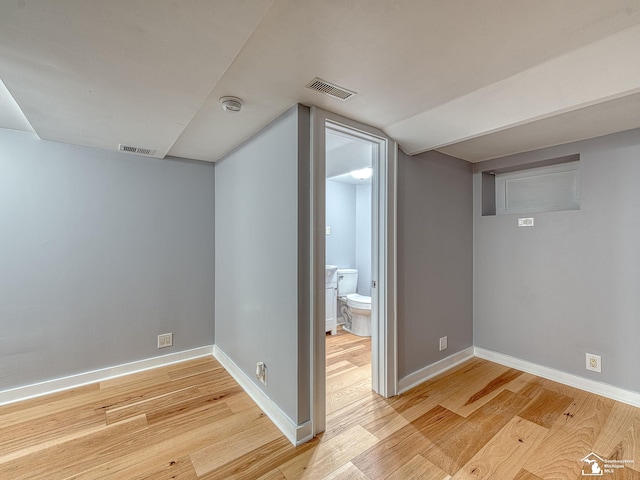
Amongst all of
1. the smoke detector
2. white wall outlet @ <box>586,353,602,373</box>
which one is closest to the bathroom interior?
the smoke detector

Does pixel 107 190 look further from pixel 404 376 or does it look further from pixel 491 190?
pixel 491 190

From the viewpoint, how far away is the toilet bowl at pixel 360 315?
3678 mm

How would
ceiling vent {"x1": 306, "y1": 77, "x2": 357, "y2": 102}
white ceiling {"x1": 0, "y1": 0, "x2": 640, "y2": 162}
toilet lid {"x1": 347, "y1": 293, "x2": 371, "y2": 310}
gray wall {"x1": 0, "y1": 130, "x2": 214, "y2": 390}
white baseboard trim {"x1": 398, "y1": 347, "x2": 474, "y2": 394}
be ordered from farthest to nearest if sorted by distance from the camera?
toilet lid {"x1": 347, "y1": 293, "x2": 371, "y2": 310} → white baseboard trim {"x1": 398, "y1": 347, "x2": 474, "y2": 394} → gray wall {"x1": 0, "y1": 130, "x2": 214, "y2": 390} → ceiling vent {"x1": 306, "y1": 77, "x2": 357, "y2": 102} → white ceiling {"x1": 0, "y1": 0, "x2": 640, "y2": 162}

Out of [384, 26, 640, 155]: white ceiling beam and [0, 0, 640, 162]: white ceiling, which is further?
[384, 26, 640, 155]: white ceiling beam

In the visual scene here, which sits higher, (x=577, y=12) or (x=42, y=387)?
(x=577, y=12)

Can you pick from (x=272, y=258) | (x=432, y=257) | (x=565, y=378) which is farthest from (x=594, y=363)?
(x=272, y=258)

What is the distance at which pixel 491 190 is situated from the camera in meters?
3.16

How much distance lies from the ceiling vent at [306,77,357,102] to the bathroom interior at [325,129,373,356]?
69.2 inches

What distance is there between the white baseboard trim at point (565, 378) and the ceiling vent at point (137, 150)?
386 centimetres

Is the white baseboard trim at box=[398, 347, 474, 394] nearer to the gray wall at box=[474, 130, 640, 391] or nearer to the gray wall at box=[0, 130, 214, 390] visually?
the gray wall at box=[474, 130, 640, 391]

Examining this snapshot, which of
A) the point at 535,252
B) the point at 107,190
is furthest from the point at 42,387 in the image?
the point at 535,252

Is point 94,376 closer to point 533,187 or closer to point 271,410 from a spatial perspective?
point 271,410

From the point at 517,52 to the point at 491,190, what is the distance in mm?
2167

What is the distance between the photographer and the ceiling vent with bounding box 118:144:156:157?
8.11 ft
